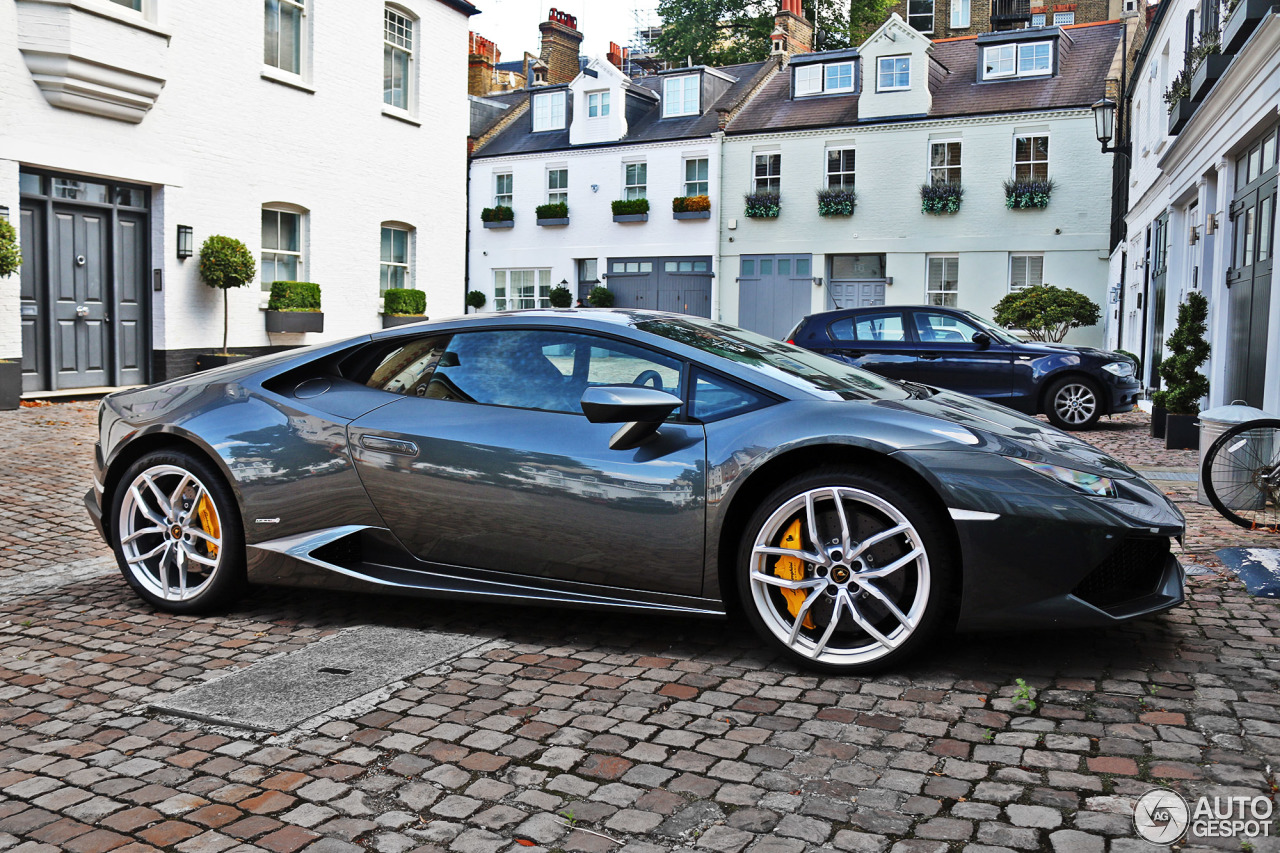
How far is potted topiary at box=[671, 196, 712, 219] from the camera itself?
34656 millimetres

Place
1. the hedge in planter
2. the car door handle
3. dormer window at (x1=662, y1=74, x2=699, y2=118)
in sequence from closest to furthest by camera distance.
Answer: the car door handle < the hedge in planter < dormer window at (x1=662, y1=74, x2=699, y2=118)

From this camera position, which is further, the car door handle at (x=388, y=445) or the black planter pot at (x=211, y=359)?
the black planter pot at (x=211, y=359)

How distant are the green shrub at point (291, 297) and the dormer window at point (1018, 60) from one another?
74.8ft

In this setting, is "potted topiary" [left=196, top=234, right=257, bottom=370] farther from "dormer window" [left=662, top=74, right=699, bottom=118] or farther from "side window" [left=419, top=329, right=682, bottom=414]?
"dormer window" [left=662, top=74, right=699, bottom=118]

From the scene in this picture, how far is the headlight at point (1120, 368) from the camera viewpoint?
45.2 feet

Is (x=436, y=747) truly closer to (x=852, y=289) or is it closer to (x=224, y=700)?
(x=224, y=700)

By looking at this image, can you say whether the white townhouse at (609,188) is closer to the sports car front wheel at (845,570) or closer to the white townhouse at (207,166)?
the white townhouse at (207,166)

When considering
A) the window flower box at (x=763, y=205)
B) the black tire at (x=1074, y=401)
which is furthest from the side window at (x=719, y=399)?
the window flower box at (x=763, y=205)

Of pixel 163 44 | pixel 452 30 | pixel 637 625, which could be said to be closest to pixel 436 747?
pixel 637 625

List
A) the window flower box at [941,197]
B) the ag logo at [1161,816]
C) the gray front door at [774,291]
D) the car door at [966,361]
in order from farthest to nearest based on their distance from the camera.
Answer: the gray front door at [774,291] → the window flower box at [941,197] → the car door at [966,361] → the ag logo at [1161,816]

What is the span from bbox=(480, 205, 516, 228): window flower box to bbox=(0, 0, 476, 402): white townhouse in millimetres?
16223

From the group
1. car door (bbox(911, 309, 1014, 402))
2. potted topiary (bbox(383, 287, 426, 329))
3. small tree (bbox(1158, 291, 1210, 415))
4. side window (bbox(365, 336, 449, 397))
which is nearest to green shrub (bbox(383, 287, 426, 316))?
potted topiary (bbox(383, 287, 426, 329))

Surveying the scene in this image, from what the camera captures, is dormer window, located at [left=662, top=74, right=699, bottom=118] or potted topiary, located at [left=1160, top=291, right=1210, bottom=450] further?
dormer window, located at [left=662, top=74, right=699, bottom=118]

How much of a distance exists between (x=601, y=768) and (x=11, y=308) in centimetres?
1221
